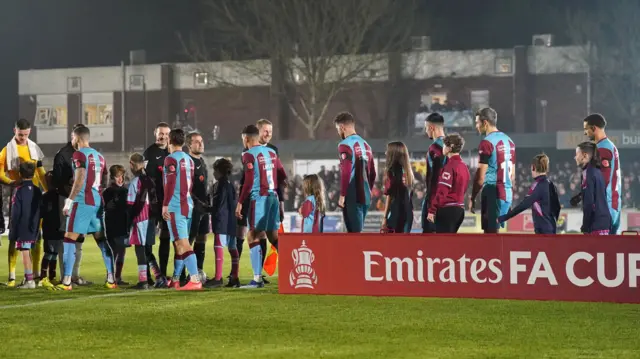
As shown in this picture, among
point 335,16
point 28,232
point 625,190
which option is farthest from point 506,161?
point 335,16

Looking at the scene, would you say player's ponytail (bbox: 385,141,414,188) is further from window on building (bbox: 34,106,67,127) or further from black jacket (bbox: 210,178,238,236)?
window on building (bbox: 34,106,67,127)

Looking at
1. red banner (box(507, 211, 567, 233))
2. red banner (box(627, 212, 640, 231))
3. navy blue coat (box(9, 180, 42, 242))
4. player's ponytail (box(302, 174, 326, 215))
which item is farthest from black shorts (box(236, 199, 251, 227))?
red banner (box(627, 212, 640, 231))

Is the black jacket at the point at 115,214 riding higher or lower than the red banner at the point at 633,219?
higher

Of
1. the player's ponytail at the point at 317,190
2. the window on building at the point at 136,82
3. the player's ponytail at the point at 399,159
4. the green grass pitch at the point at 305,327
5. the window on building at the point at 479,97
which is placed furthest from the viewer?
the window on building at the point at 136,82

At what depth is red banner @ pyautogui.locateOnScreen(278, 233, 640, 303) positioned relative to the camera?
39.4ft

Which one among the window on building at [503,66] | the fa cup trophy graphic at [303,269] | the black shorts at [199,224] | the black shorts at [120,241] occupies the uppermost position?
the window on building at [503,66]

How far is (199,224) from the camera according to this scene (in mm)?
15594

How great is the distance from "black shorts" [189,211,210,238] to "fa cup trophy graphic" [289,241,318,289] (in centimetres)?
238

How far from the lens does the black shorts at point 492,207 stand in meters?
14.0

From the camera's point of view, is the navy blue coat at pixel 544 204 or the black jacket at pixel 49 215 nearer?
the navy blue coat at pixel 544 204

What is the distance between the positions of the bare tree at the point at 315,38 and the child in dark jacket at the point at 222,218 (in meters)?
40.1

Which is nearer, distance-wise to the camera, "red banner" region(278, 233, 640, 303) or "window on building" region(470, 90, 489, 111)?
"red banner" region(278, 233, 640, 303)

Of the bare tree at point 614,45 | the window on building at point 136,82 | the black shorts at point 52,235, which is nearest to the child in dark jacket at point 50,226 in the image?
the black shorts at point 52,235

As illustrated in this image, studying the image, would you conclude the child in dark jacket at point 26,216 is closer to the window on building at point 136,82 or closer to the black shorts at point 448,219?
the black shorts at point 448,219
